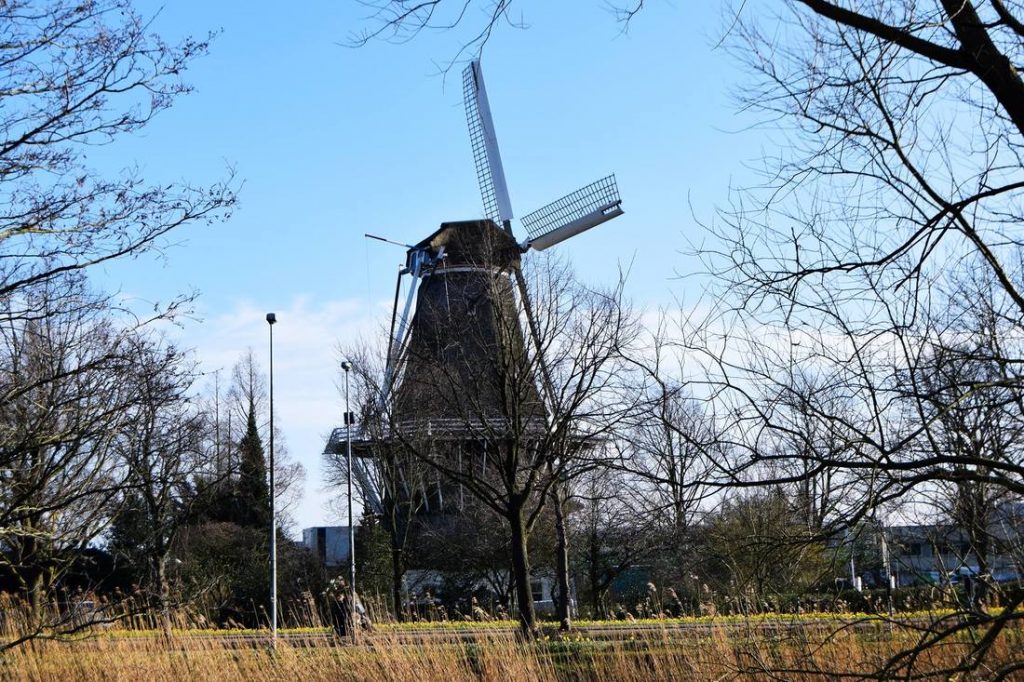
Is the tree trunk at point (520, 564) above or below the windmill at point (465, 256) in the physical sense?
below

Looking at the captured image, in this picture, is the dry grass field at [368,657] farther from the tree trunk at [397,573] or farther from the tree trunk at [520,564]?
the tree trunk at [397,573]

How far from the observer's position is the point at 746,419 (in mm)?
5082

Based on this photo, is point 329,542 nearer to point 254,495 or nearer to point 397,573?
point 254,495

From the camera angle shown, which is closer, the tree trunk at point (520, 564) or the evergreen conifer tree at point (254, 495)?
the tree trunk at point (520, 564)

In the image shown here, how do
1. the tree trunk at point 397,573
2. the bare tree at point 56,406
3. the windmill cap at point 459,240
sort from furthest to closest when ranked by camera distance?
the windmill cap at point 459,240, the tree trunk at point 397,573, the bare tree at point 56,406

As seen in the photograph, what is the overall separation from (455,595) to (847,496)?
2626 cm

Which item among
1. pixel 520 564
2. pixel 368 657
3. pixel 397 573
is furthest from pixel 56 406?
pixel 397 573

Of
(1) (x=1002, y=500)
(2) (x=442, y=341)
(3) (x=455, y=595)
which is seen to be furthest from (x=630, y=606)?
(1) (x=1002, y=500)

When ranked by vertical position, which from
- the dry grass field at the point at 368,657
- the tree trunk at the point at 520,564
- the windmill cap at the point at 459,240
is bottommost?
the dry grass field at the point at 368,657

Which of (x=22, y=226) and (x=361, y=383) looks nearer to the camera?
(x=22, y=226)

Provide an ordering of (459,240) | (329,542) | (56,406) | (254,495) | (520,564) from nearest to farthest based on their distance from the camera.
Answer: (56,406) < (520,564) < (459,240) < (254,495) < (329,542)

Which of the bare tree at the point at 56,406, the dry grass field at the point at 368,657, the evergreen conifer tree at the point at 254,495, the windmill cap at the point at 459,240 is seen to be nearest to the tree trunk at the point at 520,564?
the dry grass field at the point at 368,657

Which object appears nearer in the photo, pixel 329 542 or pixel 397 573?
pixel 397 573

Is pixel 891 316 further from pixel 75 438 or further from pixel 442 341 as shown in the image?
pixel 442 341
